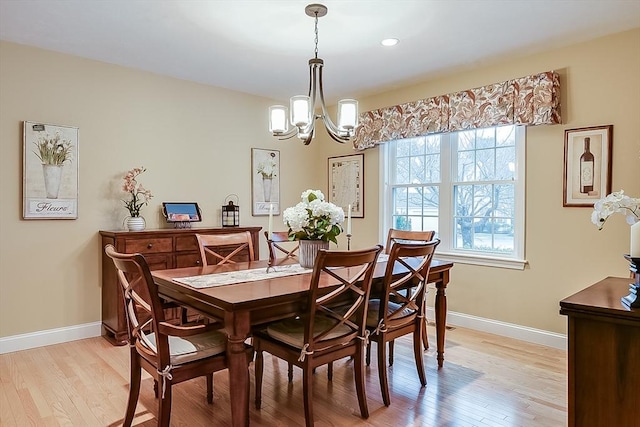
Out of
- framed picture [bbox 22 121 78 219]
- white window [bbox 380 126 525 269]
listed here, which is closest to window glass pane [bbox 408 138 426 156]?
white window [bbox 380 126 525 269]

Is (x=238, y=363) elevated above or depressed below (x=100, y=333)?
above

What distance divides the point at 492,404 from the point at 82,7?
3.65 metres

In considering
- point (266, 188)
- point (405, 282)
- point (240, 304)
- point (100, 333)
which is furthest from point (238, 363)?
point (266, 188)

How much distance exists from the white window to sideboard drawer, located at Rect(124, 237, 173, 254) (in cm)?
240

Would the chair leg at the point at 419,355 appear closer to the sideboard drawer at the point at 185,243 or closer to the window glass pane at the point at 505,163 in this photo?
the window glass pane at the point at 505,163

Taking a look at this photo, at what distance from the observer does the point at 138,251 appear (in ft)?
11.7

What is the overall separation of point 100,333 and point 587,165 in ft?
14.6

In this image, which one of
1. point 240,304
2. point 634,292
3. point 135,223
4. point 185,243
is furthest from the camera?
point 185,243

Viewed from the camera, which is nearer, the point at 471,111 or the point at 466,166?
the point at 471,111

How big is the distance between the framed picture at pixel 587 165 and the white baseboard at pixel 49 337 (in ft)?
14.1

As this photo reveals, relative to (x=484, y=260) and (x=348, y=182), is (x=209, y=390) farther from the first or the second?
(x=348, y=182)

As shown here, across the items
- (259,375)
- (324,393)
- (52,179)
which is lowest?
(324,393)

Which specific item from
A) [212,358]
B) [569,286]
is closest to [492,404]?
[569,286]

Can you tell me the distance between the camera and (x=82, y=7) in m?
2.75
